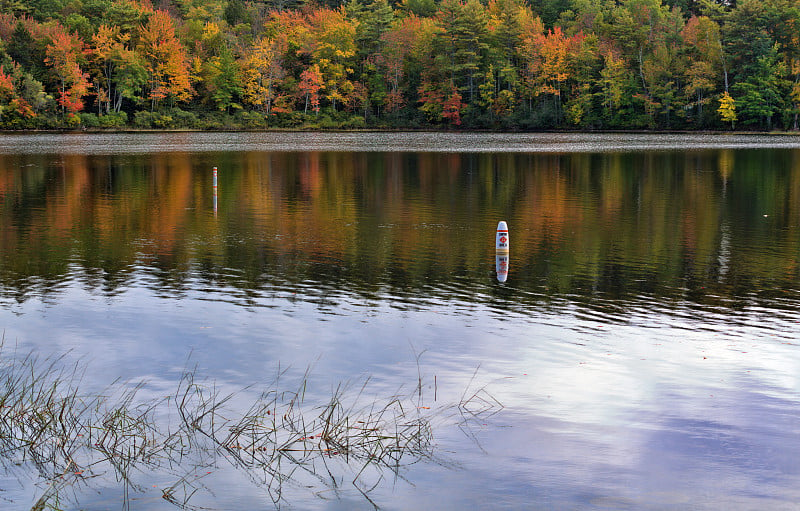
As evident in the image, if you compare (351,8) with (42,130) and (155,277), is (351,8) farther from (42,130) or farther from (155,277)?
(155,277)

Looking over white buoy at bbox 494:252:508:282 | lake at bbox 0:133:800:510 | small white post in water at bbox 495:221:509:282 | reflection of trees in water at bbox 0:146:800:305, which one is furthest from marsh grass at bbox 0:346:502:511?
small white post in water at bbox 495:221:509:282

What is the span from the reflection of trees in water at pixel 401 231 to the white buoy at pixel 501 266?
22 centimetres

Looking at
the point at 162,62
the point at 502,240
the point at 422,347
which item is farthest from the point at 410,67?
the point at 422,347

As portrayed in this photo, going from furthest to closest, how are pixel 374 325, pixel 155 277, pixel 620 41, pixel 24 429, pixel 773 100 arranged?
pixel 620 41, pixel 773 100, pixel 155 277, pixel 374 325, pixel 24 429

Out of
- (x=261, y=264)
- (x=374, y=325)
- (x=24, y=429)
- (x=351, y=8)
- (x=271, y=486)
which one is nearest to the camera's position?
(x=271, y=486)

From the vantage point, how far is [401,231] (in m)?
25.0

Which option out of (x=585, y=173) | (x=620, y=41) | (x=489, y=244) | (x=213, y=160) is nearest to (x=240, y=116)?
(x=620, y=41)

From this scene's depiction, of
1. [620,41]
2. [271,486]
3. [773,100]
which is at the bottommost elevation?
[271,486]

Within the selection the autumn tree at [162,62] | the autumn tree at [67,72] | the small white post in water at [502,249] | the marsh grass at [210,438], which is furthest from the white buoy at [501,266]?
the autumn tree at [162,62]

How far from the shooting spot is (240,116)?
114 meters

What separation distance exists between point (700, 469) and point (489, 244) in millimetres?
14331

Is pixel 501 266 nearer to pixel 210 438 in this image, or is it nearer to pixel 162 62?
pixel 210 438

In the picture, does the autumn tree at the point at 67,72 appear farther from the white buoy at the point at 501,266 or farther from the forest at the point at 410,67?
the white buoy at the point at 501,266

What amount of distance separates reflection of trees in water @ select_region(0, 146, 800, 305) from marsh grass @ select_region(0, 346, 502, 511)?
604 cm
